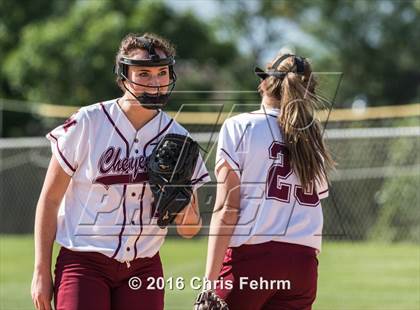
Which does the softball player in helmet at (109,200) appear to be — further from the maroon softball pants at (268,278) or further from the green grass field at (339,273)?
the green grass field at (339,273)

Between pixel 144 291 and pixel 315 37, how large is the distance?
30715mm

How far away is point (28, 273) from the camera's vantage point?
1174cm

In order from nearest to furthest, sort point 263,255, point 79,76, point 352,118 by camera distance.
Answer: point 263,255
point 352,118
point 79,76

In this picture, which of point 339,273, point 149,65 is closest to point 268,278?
point 149,65

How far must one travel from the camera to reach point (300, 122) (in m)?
4.02

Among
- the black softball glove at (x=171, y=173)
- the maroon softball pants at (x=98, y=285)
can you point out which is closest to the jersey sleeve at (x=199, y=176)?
the black softball glove at (x=171, y=173)

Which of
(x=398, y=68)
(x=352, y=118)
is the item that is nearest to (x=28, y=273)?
(x=352, y=118)

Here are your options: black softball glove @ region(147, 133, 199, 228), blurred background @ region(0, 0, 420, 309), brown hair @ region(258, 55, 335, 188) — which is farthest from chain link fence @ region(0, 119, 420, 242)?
brown hair @ region(258, 55, 335, 188)

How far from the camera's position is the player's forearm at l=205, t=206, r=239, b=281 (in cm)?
386

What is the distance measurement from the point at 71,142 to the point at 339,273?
309 inches

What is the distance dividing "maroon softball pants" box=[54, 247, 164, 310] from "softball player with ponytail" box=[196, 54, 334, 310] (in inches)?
13.9

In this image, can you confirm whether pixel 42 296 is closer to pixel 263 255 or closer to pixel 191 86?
pixel 263 255

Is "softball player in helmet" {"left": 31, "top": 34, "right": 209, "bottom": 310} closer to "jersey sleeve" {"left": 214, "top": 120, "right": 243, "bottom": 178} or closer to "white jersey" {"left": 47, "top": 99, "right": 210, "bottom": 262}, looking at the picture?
"white jersey" {"left": 47, "top": 99, "right": 210, "bottom": 262}

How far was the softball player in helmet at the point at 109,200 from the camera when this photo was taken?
3969mm
